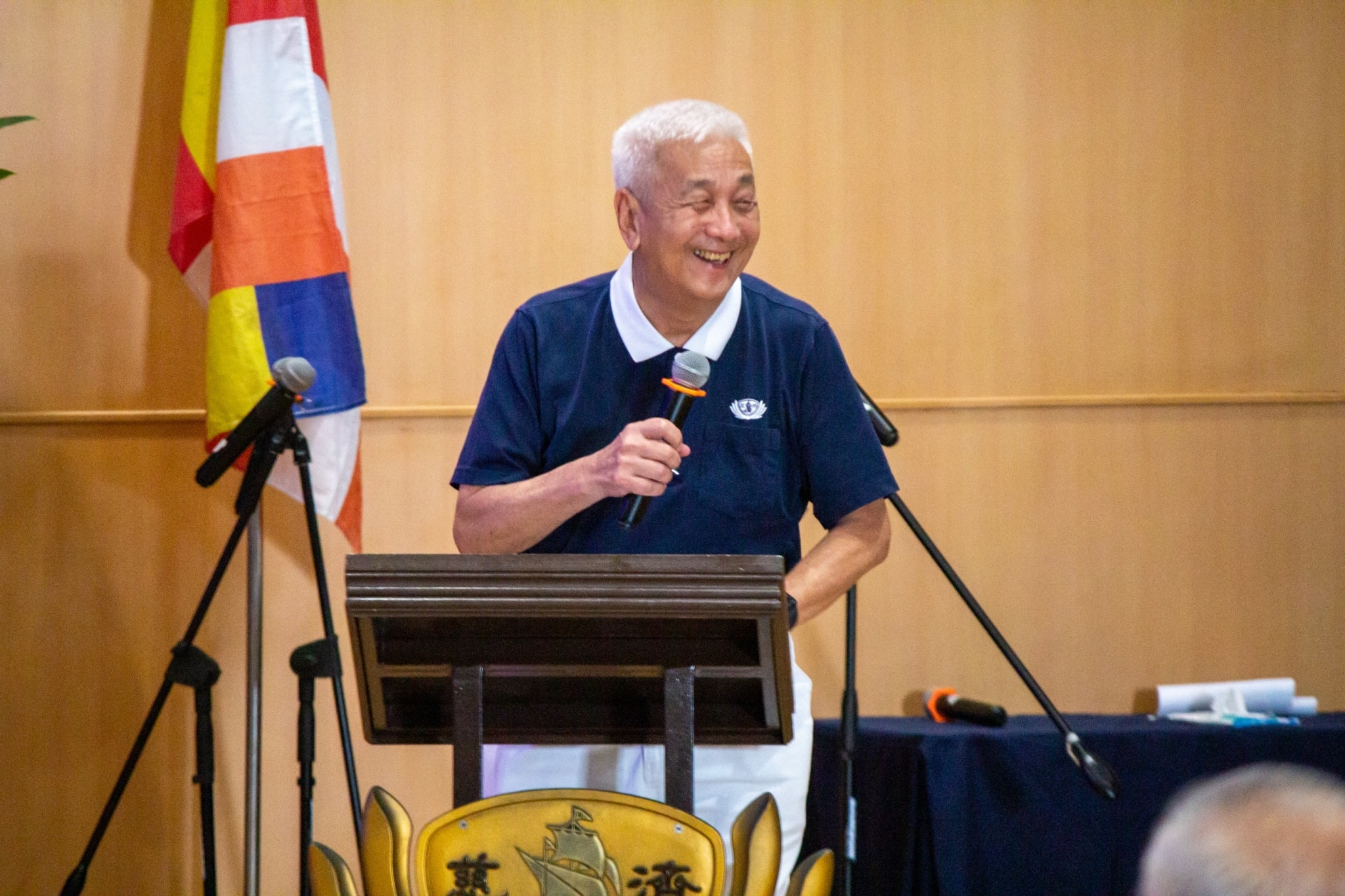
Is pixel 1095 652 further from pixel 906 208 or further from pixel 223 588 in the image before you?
pixel 223 588

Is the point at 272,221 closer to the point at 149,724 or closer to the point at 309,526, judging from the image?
the point at 309,526

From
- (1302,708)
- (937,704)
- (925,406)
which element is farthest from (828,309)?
(1302,708)

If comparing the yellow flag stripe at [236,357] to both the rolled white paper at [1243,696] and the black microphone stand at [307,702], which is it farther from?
the rolled white paper at [1243,696]

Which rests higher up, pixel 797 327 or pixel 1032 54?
pixel 1032 54

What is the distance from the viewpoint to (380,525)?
3557mm

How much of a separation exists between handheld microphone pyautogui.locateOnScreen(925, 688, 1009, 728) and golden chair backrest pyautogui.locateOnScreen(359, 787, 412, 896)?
2.09 m

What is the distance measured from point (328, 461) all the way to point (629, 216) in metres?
1.52

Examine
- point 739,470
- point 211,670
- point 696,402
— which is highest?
point 696,402

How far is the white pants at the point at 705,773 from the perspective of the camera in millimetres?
1719

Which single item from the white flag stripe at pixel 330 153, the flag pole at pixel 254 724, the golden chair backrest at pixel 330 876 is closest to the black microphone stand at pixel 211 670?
the flag pole at pixel 254 724

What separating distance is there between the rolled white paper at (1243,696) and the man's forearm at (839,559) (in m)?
1.67

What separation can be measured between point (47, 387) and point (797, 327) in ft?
7.96

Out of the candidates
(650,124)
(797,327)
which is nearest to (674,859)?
(797,327)

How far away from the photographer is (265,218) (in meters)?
3.15
